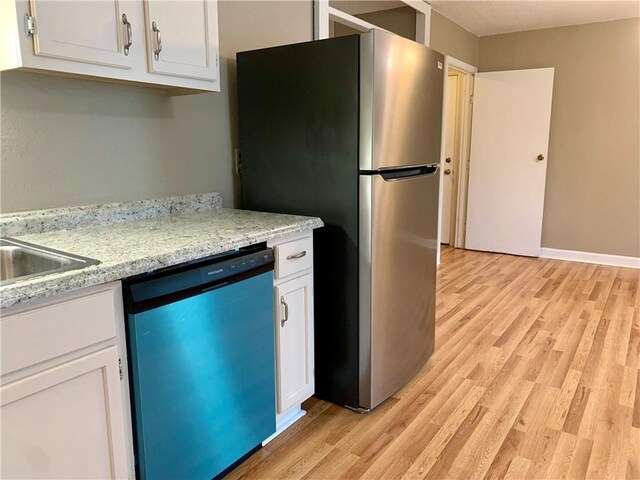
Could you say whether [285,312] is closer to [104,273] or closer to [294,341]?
[294,341]

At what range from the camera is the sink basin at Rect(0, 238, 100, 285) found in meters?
1.40

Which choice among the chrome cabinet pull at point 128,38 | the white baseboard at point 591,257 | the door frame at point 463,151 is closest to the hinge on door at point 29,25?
the chrome cabinet pull at point 128,38

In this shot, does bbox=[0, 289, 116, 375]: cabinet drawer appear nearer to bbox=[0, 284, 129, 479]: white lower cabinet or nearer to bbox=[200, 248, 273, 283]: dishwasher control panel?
bbox=[0, 284, 129, 479]: white lower cabinet

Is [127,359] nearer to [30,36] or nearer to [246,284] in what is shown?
[246,284]

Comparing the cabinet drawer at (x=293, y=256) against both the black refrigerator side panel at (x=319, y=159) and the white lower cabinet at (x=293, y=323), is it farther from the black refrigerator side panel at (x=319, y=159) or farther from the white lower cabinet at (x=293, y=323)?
the black refrigerator side panel at (x=319, y=159)

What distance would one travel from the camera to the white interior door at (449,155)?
565 cm

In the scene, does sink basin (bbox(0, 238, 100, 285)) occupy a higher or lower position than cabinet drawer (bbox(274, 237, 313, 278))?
higher

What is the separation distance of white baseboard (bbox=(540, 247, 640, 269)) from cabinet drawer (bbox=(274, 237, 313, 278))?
4123 mm

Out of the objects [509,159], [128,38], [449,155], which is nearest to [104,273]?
[128,38]

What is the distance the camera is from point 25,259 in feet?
4.92

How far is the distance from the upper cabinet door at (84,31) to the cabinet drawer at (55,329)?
0.76 meters

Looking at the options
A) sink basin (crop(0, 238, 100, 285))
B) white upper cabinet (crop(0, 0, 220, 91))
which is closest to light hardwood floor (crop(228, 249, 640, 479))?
sink basin (crop(0, 238, 100, 285))

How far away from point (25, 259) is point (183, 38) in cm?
97

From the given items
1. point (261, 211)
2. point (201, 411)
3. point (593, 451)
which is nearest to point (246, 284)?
point (201, 411)
